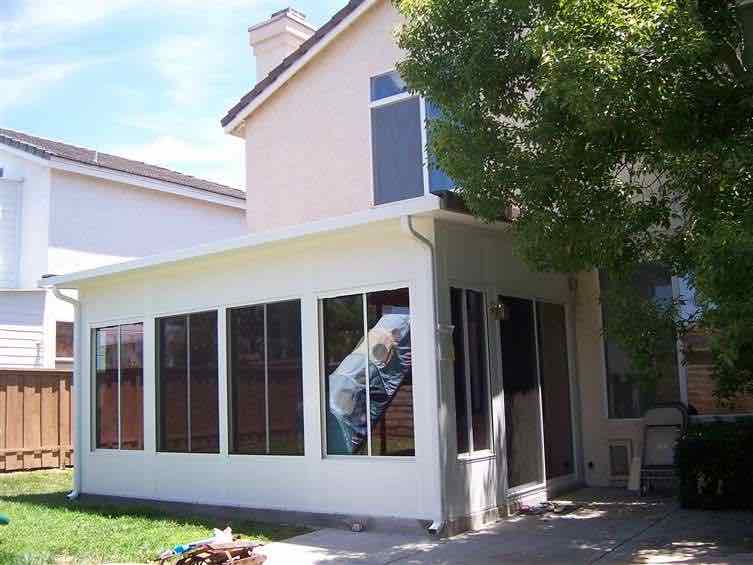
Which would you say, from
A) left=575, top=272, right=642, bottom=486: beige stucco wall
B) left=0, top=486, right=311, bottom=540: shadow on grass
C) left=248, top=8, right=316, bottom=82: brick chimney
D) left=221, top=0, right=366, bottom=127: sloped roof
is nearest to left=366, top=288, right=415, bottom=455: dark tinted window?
left=0, top=486, right=311, bottom=540: shadow on grass

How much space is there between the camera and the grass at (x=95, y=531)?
27.6ft

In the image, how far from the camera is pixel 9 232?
766 inches

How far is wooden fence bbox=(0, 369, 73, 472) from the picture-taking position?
16000 mm

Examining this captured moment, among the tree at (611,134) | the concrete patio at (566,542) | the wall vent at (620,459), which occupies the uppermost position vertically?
the tree at (611,134)

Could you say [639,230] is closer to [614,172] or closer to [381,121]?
[614,172]

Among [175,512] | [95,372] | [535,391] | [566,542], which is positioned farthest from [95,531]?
[535,391]

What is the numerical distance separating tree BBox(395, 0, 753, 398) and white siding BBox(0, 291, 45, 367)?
13246 millimetres

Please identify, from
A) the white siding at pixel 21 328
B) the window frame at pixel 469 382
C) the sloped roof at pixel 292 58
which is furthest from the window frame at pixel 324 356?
the white siding at pixel 21 328

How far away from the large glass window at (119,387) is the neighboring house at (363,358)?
3 cm

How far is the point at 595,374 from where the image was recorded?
1178 centimetres

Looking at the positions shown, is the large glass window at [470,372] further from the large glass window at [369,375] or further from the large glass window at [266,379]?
the large glass window at [266,379]

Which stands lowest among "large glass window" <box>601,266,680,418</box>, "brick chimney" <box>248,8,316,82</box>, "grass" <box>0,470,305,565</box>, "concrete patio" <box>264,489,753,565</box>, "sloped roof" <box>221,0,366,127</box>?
"concrete patio" <box>264,489,753,565</box>

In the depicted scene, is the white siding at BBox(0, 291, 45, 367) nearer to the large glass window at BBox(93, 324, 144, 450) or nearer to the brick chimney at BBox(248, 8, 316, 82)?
the large glass window at BBox(93, 324, 144, 450)

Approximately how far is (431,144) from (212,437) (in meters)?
4.97
